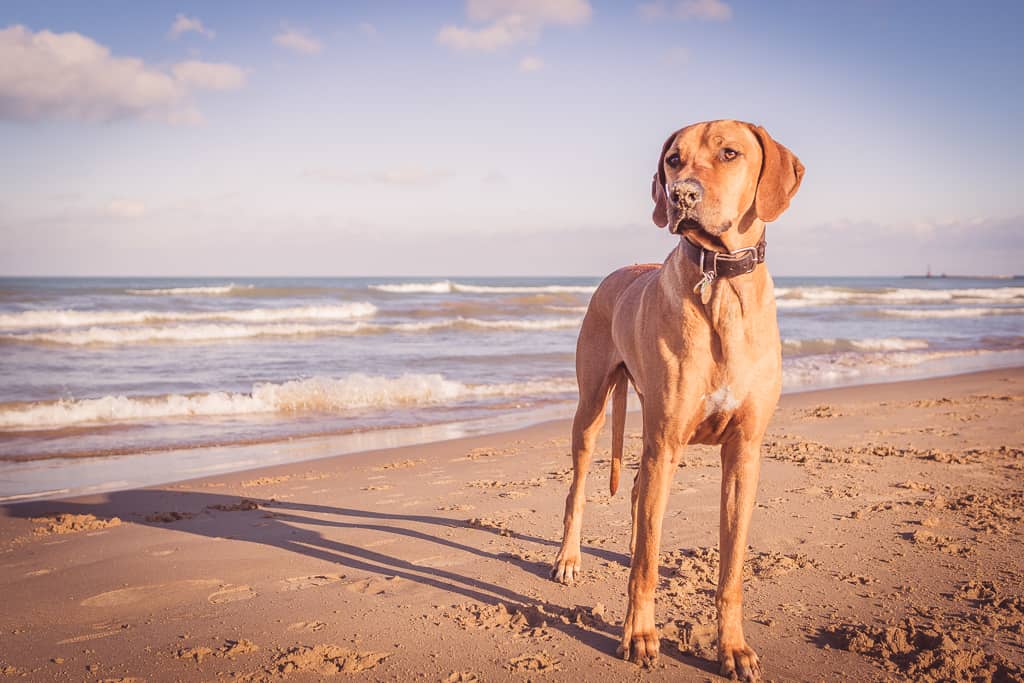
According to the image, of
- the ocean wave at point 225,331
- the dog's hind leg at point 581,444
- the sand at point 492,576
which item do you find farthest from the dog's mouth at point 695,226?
the ocean wave at point 225,331

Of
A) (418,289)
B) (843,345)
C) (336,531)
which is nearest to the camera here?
(336,531)

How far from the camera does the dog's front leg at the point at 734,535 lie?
273cm

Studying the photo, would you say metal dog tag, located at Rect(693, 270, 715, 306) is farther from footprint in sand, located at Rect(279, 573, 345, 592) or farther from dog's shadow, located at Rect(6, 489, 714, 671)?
footprint in sand, located at Rect(279, 573, 345, 592)

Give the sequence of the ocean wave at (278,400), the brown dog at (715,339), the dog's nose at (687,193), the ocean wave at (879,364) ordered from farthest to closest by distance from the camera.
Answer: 1. the ocean wave at (879,364)
2. the ocean wave at (278,400)
3. the brown dog at (715,339)
4. the dog's nose at (687,193)

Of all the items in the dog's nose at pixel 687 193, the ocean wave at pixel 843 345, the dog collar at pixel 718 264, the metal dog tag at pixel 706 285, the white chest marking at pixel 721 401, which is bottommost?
the ocean wave at pixel 843 345

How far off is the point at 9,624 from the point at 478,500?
2.85 metres

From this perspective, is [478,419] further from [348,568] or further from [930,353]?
[930,353]

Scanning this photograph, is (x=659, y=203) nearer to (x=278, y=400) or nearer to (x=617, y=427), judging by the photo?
(x=617, y=427)

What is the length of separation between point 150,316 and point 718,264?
82.9 feet

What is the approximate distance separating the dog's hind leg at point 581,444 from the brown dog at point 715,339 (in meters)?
0.75

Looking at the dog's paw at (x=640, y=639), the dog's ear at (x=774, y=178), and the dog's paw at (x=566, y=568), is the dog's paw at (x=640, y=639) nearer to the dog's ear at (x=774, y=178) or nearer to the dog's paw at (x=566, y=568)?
the dog's paw at (x=566, y=568)

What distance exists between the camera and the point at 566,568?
3627 mm

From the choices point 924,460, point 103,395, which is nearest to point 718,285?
point 924,460

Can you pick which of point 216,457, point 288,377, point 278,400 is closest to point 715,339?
point 216,457
